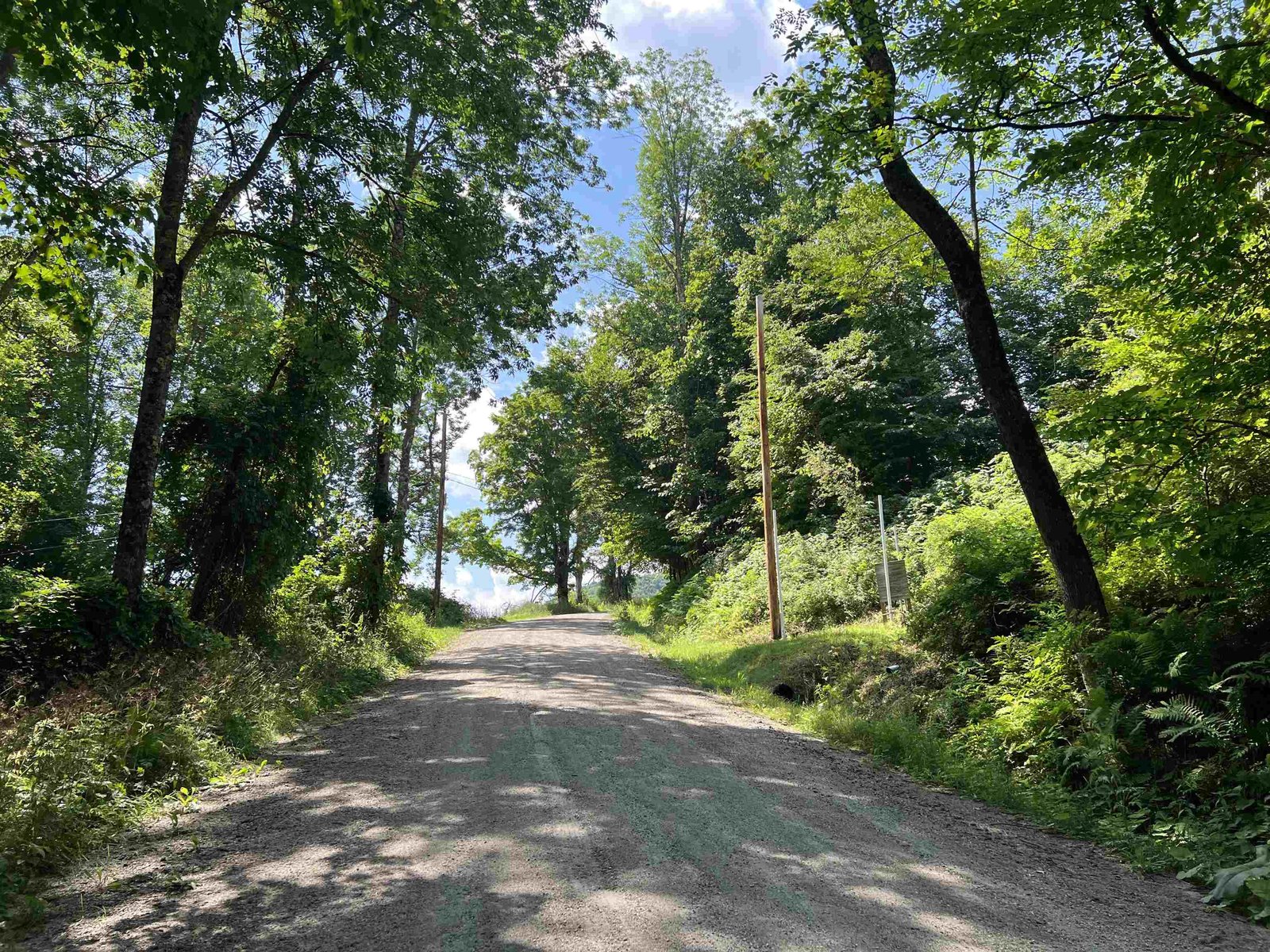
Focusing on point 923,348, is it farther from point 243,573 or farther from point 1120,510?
point 243,573

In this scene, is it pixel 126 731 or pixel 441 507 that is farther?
pixel 441 507

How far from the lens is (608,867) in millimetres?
3787

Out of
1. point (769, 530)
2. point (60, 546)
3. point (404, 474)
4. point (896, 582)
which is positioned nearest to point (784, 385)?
point (769, 530)

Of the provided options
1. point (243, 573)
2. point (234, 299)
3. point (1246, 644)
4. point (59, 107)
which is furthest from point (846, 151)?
A: point (59, 107)

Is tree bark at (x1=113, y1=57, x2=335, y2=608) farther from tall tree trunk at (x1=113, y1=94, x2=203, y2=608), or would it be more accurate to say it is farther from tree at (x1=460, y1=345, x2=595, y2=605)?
→ tree at (x1=460, y1=345, x2=595, y2=605)

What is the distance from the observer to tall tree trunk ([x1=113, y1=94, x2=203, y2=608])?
318 inches

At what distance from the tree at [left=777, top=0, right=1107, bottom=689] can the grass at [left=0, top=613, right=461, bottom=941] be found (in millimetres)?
7843

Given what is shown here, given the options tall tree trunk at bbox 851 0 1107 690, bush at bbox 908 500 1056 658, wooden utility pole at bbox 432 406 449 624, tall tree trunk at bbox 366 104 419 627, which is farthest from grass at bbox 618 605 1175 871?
wooden utility pole at bbox 432 406 449 624

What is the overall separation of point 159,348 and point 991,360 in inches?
371

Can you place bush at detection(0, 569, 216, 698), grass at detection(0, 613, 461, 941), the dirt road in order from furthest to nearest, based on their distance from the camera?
bush at detection(0, 569, 216, 698) < grass at detection(0, 613, 461, 941) < the dirt road

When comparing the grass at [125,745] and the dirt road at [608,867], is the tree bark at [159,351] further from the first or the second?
the dirt road at [608,867]

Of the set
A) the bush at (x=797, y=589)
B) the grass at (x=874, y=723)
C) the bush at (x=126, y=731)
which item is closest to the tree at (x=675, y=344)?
the bush at (x=797, y=589)

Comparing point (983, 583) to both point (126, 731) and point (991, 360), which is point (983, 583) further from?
point (126, 731)

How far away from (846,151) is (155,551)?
34.7ft
